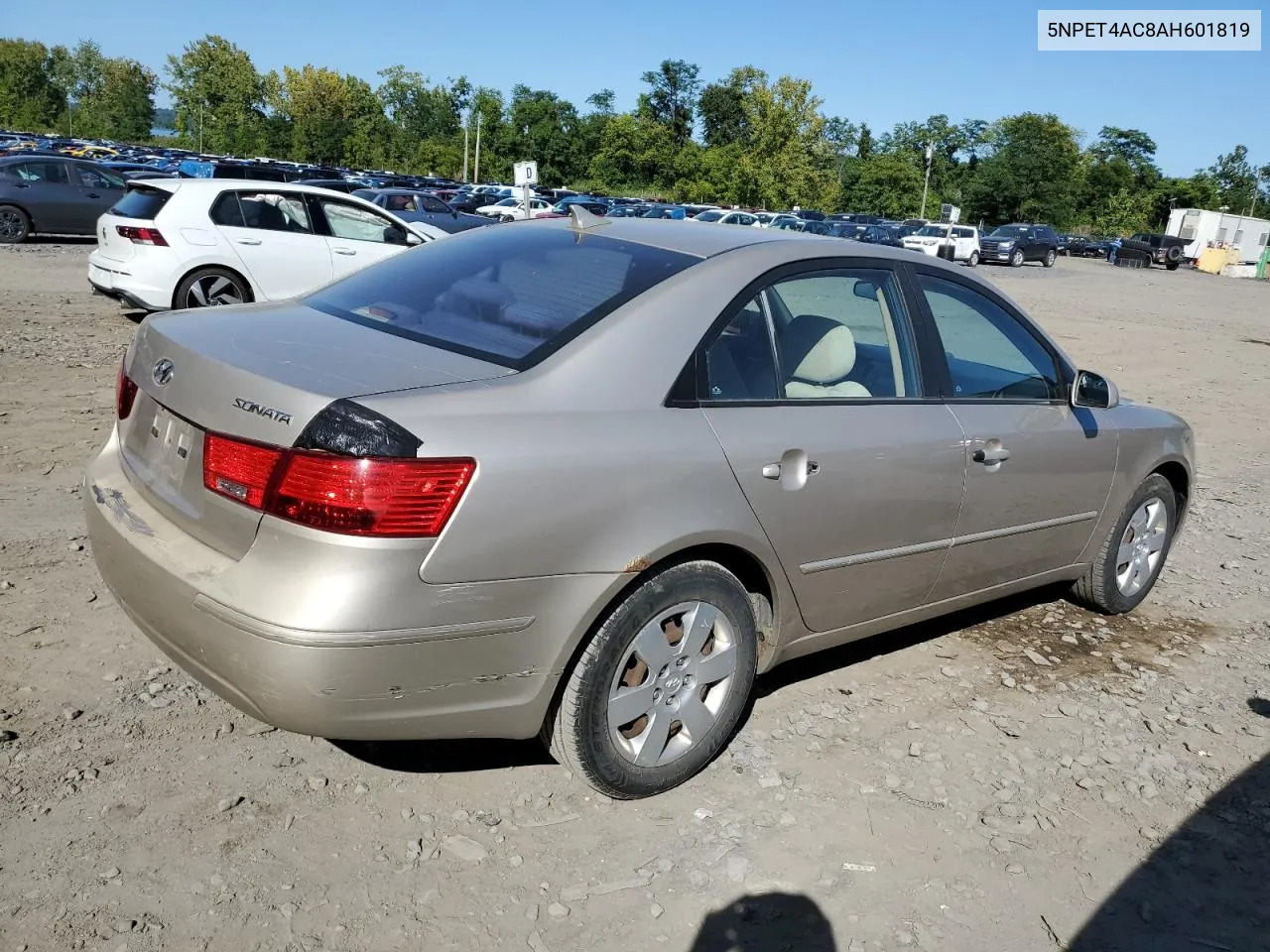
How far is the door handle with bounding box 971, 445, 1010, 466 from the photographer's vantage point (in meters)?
3.87

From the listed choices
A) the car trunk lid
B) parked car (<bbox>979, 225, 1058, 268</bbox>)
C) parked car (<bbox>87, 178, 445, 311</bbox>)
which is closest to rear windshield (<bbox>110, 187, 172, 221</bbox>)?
parked car (<bbox>87, 178, 445, 311</bbox>)

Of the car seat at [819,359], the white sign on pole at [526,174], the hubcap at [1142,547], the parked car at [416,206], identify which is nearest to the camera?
the car seat at [819,359]

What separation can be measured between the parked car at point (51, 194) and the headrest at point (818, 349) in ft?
66.3

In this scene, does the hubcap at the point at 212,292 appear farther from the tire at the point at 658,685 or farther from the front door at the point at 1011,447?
the tire at the point at 658,685

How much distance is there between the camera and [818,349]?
3.68m

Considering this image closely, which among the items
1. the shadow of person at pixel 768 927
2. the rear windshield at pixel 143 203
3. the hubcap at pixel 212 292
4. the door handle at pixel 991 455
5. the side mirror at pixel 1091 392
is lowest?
the shadow of person at pixel 768 927

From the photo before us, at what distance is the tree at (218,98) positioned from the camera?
278ft

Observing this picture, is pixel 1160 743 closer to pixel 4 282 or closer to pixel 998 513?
pixel 998 513

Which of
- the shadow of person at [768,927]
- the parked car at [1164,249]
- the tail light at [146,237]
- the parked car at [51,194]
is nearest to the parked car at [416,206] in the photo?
the parked car at [51,194]

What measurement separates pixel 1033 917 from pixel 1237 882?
0.70 meters

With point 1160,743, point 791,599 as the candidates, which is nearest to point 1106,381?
point 1160,743

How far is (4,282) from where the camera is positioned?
1389 centimetres

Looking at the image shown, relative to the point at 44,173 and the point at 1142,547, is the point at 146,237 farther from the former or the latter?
the point at 44,173

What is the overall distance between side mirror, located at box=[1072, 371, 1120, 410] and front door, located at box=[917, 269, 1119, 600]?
55mm
